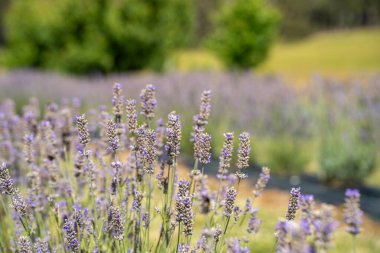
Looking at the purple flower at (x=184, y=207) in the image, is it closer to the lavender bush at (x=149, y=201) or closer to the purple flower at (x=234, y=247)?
the lavender bush at (x=149, y=201)

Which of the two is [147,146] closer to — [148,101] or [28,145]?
[148,101]

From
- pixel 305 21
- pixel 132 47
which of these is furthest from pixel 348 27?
pixel 132 47

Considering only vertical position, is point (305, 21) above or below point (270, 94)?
below

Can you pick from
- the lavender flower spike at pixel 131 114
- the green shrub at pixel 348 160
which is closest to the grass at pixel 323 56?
the green shrub at pixel 348 160

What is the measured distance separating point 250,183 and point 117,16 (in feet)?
38.3

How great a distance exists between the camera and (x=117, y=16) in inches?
650

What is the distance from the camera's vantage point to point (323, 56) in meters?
39.3

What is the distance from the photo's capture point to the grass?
105 ft

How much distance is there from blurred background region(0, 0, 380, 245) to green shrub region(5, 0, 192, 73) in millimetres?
42

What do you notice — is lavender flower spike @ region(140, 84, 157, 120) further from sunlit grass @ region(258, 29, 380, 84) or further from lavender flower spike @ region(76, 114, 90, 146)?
sunlit grass @ region(258, 29, 380, 84)

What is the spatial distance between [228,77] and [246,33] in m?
6.70

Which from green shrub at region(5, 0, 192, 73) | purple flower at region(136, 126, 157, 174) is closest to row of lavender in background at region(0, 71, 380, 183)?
purple flower at region(136, 126, 157, 174)

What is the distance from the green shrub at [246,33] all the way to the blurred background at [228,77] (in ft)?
0.13

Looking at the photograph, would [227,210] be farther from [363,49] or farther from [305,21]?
[305,21]
